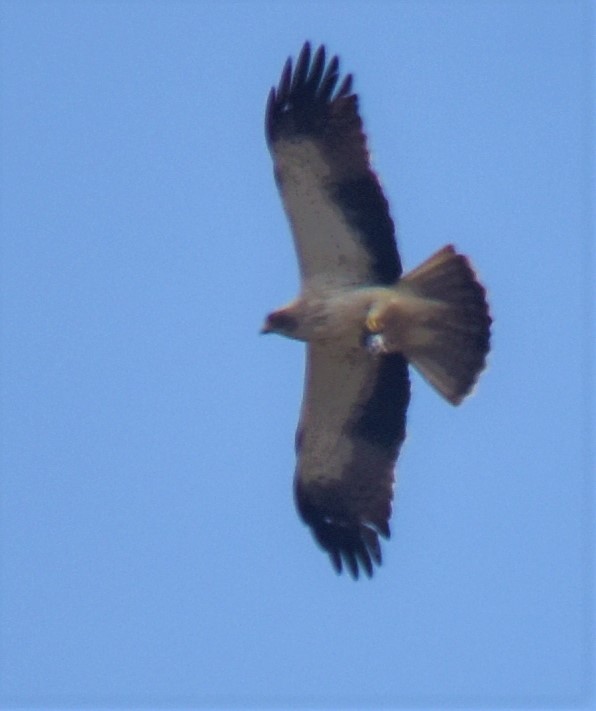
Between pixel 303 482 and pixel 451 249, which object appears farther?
pixel 303 482

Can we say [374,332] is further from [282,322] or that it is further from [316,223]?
[316,223]

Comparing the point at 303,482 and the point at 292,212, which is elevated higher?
the point at 292,212

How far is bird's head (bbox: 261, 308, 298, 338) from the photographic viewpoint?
38.9 ft

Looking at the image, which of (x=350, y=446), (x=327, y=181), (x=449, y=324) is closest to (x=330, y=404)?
(x=350, y=446)

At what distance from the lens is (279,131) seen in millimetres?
11773

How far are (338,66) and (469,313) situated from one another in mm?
1618

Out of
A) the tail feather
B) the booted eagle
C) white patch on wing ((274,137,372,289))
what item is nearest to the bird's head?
the booted eagle

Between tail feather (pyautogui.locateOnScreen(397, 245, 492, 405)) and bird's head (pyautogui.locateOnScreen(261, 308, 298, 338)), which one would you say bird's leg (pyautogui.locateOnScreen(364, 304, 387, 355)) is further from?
bird's head (pyautogui.locateOnScreen(261, 308, 298, 338))

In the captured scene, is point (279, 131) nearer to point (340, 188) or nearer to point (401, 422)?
point (340, 188)

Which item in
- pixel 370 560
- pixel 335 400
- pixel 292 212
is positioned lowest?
pixel 370 560

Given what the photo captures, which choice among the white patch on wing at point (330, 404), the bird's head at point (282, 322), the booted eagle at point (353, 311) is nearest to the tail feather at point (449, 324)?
the booted eagle at point (353, 311)

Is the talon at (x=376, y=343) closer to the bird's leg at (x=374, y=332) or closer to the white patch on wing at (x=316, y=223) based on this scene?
the bird's leg at (x=374, y=332)

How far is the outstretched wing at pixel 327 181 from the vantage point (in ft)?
38.1

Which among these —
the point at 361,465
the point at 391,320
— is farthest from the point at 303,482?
the point at 391,320
